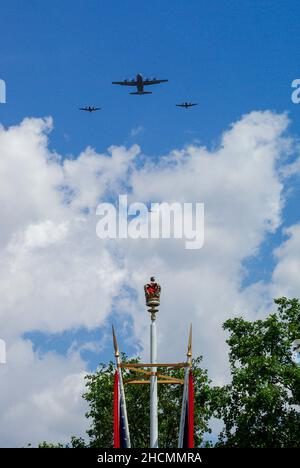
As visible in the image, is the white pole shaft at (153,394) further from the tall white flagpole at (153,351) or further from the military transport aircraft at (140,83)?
the military transport aircraft at (140,83)

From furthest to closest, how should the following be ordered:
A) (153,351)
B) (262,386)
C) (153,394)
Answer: (262,386), (153,351), (153,394)

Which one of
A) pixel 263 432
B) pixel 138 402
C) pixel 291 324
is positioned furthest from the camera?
pixel 138 402

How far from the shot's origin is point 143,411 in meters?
59.2

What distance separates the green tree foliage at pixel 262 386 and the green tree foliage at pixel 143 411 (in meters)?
1.83

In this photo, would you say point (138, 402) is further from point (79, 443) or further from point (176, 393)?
point (79, 443)

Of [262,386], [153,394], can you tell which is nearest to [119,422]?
[153,394]

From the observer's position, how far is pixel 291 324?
56.1 meters

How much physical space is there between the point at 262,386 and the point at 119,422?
3029 cm

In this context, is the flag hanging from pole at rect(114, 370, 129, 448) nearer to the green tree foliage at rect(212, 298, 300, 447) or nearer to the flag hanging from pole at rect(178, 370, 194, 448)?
the flag hanging from pole at rect(178, 370, 194, 448)

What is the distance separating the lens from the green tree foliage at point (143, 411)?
190ft

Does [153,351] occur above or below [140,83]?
below

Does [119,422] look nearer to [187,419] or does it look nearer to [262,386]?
[187,419]
